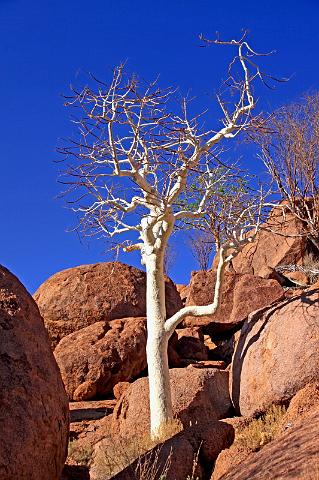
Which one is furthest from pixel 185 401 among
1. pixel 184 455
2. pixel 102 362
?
pixel 102 362

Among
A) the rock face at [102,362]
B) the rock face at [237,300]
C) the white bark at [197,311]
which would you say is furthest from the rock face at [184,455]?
the rock face at [237,300]

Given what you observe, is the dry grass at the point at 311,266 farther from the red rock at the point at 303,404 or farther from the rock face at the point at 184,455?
the rock face at the point at 184,455

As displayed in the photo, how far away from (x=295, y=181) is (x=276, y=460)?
17.5m

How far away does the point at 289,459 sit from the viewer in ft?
19.2

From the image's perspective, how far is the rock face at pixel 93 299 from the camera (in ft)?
60.3

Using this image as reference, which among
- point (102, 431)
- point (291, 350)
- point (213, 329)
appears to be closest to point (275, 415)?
point (291, 350)

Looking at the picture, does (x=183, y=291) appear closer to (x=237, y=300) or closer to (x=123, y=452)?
(x=237, y=300)

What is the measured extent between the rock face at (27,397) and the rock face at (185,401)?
5.47m

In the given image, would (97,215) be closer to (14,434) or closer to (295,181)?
(14,434)

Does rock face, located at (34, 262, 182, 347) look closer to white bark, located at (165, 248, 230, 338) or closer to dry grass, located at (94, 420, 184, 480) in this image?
white bark, located at (165, 248, 230, 338)

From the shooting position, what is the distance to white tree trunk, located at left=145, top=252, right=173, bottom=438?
38.1ft

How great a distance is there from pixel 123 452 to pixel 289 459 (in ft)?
14.0

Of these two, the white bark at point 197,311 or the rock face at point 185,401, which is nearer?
the rock face at point 185,401

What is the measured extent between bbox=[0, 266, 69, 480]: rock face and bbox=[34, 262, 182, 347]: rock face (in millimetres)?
11742
